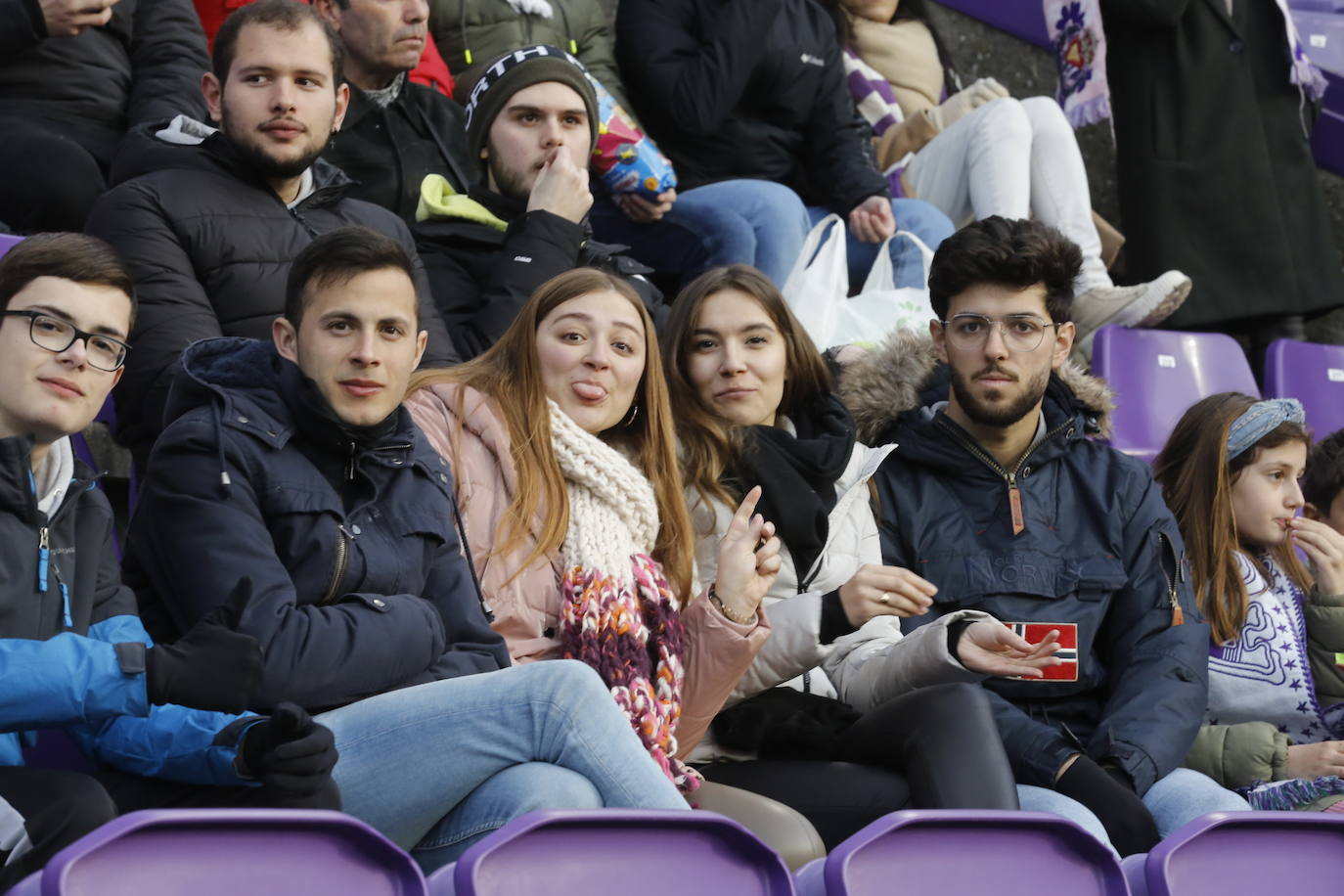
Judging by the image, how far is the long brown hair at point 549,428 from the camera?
282 centimetres

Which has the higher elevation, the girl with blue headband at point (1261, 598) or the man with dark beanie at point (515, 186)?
the man with dark beanie at point (515, 186)

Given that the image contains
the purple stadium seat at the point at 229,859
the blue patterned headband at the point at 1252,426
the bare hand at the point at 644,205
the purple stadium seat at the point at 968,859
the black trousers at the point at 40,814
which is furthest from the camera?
the bare hand at the point at 644,205

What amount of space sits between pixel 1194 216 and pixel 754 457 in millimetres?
3327

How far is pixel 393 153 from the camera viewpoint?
13.9 ft

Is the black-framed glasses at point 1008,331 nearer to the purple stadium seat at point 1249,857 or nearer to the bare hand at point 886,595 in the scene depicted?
the bare hand at point 886,595

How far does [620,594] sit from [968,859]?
108 centimetres

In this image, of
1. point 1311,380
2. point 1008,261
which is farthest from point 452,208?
point 1311,380

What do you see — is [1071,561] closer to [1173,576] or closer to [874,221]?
[1173,576]

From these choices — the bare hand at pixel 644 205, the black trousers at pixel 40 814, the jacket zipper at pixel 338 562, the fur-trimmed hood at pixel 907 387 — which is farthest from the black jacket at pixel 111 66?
the black trousers at pixel 40 814

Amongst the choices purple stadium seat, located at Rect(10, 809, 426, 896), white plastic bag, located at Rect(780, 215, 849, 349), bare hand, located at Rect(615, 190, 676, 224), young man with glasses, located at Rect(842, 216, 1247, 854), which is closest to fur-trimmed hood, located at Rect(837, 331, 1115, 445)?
young man with glasses, located at Rect(842, 216, 1247, 854)

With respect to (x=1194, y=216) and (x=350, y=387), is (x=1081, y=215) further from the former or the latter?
(x=350, y=387)

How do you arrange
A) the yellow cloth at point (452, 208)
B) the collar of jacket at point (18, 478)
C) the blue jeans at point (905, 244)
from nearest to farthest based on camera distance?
the collar of jacket at point (18, 478) < the yellow cloth at point (452, 208) < the blue jeans at point (905, 244)

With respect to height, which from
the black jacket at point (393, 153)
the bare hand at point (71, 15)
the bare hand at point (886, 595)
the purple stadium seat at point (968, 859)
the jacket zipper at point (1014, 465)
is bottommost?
the purple stadium seat at point (968, 859)

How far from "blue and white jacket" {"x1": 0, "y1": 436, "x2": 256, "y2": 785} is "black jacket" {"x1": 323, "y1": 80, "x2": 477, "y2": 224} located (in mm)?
1986
